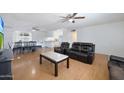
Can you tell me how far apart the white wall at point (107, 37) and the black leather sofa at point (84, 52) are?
3.26 feet

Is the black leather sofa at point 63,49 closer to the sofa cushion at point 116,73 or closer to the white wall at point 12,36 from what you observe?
the sofa cushion at point 116,73

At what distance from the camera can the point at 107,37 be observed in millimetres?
4211

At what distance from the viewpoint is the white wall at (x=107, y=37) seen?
3877mm

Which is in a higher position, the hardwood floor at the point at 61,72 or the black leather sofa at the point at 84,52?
the black leather sofa at the point at 84,52

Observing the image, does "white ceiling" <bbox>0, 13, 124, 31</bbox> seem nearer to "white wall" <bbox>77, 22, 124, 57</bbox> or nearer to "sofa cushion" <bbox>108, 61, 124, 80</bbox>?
"white wall" <bbox>77, 22, 124, 57</bbox>

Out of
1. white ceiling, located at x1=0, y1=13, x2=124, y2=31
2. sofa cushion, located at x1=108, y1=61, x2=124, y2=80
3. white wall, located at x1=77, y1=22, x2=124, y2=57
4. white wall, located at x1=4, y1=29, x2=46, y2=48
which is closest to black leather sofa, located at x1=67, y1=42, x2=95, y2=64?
white wall, located at x1=77, y1=22, x2=124, y2=57

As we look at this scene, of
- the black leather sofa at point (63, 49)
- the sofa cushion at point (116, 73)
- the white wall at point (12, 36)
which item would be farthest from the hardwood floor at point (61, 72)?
the white wall at point (12, 36)

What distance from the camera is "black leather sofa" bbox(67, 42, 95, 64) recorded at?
122 inches

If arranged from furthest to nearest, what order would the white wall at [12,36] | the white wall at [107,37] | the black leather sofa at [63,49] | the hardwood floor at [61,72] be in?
the white wall at [12,36] → the black leather sofa at [63,49] → the white wall at [107,37] → the hardwood floor at [61,72]
